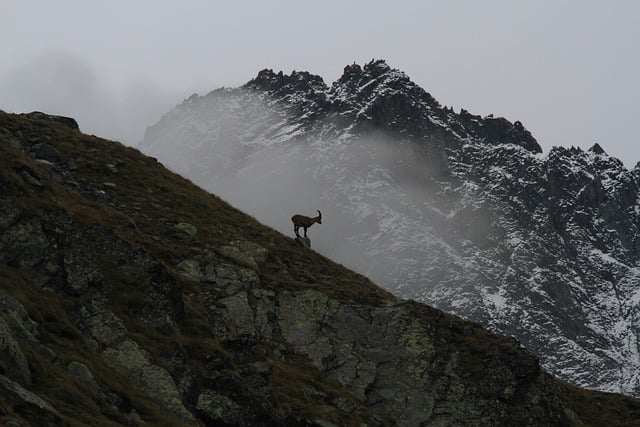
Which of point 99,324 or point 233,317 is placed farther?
point 233,317

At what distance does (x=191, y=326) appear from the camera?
106 ft

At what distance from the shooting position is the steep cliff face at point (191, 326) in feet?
81.3

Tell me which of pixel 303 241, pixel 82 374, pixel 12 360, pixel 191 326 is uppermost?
pixel 303 241

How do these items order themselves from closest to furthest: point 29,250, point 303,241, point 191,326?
point 29,250 < point 191,326 < point 303,241

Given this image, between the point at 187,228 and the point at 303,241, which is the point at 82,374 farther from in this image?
the point at 303,241

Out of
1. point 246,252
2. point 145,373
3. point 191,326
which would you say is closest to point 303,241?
point 246,252

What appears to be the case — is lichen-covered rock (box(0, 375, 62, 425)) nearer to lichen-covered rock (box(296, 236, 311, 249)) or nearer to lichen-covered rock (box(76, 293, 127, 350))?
lichen-covered rock (box(76, 293, 127, 350))

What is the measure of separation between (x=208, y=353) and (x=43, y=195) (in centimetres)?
946

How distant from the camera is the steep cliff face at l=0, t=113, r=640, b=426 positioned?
24781 mm

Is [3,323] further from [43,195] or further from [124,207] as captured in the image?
[124,207]

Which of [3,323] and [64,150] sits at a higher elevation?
[64,150]

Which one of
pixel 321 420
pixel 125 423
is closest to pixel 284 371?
pixel 321 420

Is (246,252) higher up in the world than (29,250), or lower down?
higher up

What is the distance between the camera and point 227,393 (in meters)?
28.0
